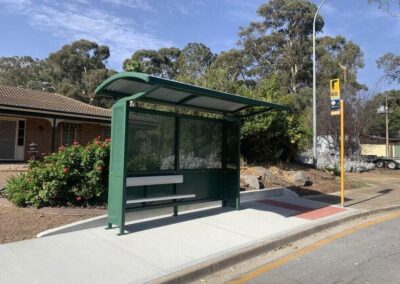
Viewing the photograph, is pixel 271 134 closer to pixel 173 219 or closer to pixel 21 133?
pixel 173 219

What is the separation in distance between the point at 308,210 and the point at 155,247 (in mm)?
4841

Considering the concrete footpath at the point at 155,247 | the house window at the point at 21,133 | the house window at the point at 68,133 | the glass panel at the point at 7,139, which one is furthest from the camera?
the house window at the point at 68,133

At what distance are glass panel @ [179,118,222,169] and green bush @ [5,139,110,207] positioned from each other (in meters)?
1.68

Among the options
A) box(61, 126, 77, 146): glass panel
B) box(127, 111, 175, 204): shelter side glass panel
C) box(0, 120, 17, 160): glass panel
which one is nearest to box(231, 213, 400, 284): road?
box(127, 111, 175, 204): shelter side glass panel

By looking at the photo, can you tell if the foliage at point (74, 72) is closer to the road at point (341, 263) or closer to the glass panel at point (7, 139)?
the glass panel at point (7, 139)

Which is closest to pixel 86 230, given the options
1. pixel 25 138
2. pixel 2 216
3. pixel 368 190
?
pixel 2 216

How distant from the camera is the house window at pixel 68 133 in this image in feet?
76.7

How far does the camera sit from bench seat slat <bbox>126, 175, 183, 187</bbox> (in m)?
7.02

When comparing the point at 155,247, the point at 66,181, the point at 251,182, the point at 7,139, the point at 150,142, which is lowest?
the point at 155,247

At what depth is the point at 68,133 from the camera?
23609 mm

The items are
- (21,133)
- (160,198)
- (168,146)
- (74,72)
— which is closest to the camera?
(160,198)

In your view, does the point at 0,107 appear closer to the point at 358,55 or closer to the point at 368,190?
the point at 368,190

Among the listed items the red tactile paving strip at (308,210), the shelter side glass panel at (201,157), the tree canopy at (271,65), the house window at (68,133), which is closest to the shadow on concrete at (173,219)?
the shelter side glass panel at (201,157)

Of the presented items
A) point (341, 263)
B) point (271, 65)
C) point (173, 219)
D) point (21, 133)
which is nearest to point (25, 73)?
point (271, 65)
